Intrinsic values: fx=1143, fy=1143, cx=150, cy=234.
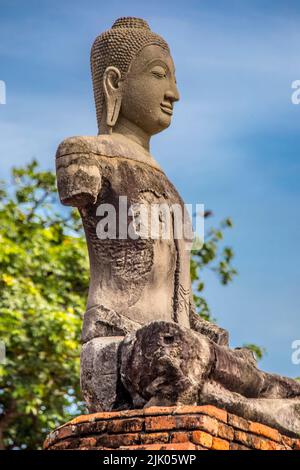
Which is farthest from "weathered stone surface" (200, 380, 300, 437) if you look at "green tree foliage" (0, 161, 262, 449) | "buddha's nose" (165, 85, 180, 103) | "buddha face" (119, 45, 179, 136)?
"green tree foliage" (0, 161, 262, 449)

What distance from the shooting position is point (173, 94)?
31.5ft

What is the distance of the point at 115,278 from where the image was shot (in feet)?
29.2

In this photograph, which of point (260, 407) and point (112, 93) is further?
point (112, 93)

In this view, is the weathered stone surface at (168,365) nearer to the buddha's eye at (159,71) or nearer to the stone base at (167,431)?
the stone base at (167,431)

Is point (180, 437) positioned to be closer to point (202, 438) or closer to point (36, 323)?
point (202, 438)

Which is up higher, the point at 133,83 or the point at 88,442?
the point at 133,83

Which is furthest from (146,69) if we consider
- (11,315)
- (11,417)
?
(11,417)

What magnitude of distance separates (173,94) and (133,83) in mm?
354

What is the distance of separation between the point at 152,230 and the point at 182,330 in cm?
138

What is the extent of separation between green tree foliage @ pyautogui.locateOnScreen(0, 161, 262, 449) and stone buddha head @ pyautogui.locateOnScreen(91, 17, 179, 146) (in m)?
8.09

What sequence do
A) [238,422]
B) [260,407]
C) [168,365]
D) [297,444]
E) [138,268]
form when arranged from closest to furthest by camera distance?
1. [168,365]
2. [238,422]
3. [260,407]
4. [297,444]
5. [138,268]

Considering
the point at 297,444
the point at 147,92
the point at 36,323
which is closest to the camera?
the point at 297,444

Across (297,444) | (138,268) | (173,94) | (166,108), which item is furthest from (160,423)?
(173,94)
